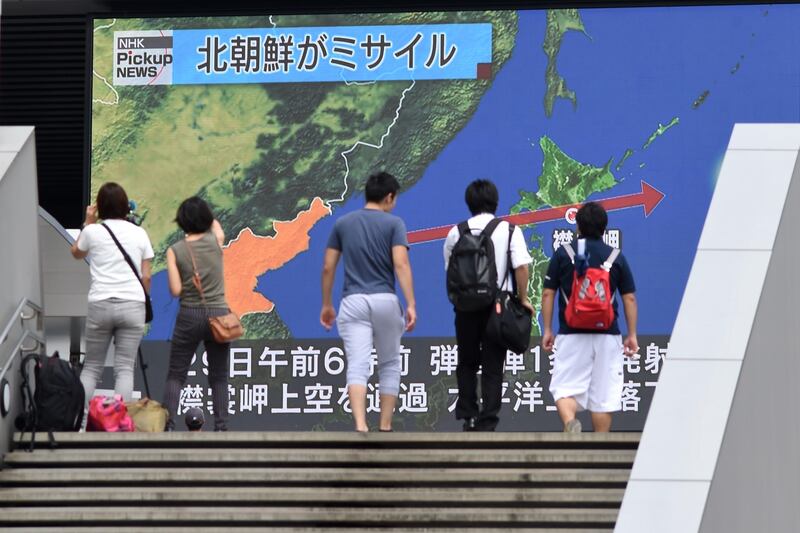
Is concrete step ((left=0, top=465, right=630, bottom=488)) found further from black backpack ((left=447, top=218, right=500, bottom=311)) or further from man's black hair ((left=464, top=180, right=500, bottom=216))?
man's black hair ((left=464, top=180, right=500, bottom=216))

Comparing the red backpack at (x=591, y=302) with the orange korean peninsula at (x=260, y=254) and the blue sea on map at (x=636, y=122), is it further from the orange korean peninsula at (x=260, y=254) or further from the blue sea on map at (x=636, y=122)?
the orange korean peninsula at (x=260, y=254)

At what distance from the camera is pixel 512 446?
8547 mm

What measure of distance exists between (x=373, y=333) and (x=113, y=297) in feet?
4.57

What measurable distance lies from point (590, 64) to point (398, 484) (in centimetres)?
921

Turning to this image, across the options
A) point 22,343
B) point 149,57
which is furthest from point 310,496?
point 149,57

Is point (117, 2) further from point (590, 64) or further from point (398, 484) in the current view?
point (398, 484)

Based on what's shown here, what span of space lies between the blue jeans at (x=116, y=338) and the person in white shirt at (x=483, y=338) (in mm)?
1717

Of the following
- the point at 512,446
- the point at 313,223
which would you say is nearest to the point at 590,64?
the point at 313,223

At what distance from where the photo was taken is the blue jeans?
993 cm

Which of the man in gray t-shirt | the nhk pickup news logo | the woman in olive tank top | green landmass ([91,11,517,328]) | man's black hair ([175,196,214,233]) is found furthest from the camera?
the nhk pickup news logo

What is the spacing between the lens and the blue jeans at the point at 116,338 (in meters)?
9.93

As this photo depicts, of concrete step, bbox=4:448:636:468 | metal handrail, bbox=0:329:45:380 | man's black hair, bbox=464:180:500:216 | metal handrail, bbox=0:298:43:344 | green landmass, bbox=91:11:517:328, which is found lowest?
concrete step, bbox=4:448:636:468

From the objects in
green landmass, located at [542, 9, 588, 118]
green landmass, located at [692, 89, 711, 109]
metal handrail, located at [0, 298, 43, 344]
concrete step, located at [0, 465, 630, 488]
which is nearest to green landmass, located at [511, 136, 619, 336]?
green landmass, located at [542, 9, 588, 118]

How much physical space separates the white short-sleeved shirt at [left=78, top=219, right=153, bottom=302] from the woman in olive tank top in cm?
21
